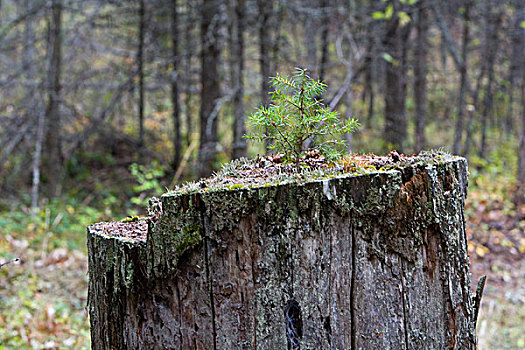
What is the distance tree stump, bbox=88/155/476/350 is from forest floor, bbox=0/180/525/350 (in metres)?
3.15

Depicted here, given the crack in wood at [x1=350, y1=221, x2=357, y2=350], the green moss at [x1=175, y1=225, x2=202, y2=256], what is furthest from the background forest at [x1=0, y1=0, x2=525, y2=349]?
the crack in wood at [x1=350, y1=221, x2=357, y2=350]

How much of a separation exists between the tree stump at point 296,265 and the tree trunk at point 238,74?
6.68 meters

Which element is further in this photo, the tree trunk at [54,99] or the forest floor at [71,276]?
the tree trunk at [54,99]

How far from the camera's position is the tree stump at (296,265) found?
1666mm

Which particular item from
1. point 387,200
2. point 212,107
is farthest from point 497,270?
point 387,200

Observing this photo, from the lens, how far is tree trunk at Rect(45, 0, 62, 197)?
8828 mm

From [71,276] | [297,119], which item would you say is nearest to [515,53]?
[71,276]

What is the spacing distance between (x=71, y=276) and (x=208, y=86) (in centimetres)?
495

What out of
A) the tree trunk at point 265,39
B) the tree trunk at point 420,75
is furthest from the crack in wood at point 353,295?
the tree trunk at point 420,75

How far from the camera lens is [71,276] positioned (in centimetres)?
612

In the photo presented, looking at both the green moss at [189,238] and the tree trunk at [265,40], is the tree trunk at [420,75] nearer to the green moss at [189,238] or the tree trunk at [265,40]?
the tree trunk at [265,40]

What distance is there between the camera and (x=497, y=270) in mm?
7414

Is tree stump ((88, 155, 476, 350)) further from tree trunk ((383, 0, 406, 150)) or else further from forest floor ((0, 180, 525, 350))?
tree trunk ((383, 0, 406, 150))

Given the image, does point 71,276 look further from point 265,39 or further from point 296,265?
point 265,39
